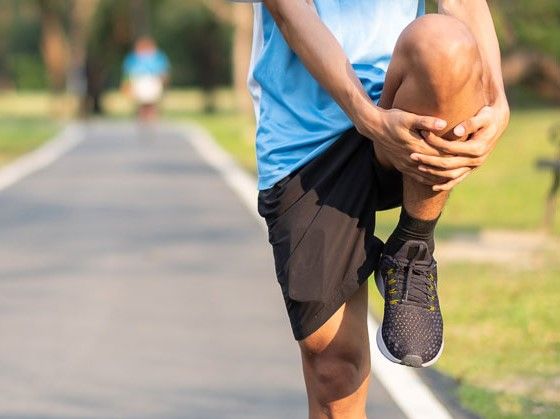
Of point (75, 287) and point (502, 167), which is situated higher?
point (75, 287)

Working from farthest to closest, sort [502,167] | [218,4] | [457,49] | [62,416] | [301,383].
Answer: [218,4] → [502,167] → [301,383] → [62,416] → [457,49]

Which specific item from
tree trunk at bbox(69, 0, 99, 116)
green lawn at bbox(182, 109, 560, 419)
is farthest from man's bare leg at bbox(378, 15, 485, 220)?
tree trunk at bbox(69, 0, 99, 116)

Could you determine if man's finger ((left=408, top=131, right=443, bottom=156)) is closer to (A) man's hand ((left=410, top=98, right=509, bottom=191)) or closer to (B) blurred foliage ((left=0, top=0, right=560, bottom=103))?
(A) man's hand ((left=410, top=98, right=509, bottom=191))

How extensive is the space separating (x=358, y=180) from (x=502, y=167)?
22269mm

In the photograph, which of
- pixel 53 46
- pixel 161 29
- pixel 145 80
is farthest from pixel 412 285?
pixel 161 29

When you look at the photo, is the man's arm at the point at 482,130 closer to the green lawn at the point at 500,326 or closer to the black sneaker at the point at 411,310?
the black sneaker at the point at 411,310

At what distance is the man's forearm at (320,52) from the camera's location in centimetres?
352

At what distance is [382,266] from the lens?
3.69 meters

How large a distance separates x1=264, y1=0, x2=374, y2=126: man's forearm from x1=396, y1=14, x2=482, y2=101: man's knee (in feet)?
0.74

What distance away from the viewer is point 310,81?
12.4 feet

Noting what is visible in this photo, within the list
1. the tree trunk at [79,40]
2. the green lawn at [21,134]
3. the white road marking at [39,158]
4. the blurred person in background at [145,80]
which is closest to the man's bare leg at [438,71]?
the white road marking at [39,158]

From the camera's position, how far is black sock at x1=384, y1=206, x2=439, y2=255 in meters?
3.59

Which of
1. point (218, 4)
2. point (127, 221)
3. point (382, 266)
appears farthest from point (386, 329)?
point (218, 4)

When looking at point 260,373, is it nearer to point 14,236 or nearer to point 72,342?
point 72,342
